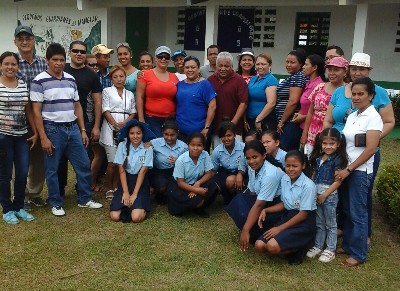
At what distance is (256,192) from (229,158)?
0.85 m

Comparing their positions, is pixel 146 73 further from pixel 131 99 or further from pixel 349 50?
pixel 349 50

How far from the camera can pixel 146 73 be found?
4824mm

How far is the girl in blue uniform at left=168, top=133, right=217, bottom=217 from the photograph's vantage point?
442 centimetres

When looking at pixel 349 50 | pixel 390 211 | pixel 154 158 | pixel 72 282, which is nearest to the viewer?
pixel 72 282

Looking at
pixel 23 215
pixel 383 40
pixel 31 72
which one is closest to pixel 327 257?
pixel 23 215

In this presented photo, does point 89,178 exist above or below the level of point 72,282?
above

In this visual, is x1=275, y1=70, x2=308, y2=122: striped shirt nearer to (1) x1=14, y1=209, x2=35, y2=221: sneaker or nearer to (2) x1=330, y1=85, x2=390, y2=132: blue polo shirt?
(2) x1=330, y1=85, x2=390, y2=132: blue polo shirt

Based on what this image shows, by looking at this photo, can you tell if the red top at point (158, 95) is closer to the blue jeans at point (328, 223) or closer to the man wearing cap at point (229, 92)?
the man wearing cap at point (229, 92)

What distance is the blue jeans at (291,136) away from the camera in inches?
182

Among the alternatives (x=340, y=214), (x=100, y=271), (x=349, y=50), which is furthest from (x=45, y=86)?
(x=349, y=50)

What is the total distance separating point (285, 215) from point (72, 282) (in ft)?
5.73

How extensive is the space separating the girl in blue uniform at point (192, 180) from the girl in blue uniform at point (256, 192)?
60 cm

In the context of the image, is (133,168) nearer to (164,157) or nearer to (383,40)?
(164,157)

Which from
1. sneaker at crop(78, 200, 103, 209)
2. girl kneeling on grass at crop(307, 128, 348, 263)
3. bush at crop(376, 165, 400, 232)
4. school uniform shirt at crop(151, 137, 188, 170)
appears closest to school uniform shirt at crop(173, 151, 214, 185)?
school uniform shirt at crop(151, 137, 188, 170)
